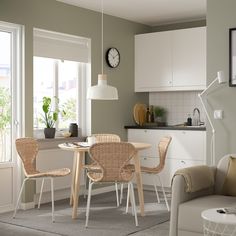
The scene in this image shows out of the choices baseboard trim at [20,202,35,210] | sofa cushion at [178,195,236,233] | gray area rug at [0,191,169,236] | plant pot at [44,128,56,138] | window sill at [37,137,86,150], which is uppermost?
plant pot at [44,128,56,138]

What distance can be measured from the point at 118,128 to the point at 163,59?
1294 millimetres

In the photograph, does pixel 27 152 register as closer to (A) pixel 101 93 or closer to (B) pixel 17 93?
(B) pixel 17 93

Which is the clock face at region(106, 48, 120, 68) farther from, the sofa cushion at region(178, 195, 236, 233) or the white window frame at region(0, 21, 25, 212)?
the sofa cushion at region(178, 195, 236, 233)

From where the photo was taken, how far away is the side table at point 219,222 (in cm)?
296

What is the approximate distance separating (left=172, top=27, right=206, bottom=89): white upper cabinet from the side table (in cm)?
368

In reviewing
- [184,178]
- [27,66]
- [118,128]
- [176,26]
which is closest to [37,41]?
[27,66]

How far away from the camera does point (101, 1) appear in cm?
631

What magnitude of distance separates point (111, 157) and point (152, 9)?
2841 mm

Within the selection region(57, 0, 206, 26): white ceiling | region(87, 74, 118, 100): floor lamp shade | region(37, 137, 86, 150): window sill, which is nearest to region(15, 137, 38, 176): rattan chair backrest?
region(37, 137, 86, 150): window sill

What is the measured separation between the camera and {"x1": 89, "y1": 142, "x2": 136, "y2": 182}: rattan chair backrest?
4.79 meters

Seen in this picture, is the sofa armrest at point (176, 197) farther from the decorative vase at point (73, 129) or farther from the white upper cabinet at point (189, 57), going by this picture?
the white upper cabinet at point (189, 57)

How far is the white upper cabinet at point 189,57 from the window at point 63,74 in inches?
54.0

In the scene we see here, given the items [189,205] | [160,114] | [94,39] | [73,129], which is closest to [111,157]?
[189,205]

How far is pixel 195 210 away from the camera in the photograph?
3.72 m
